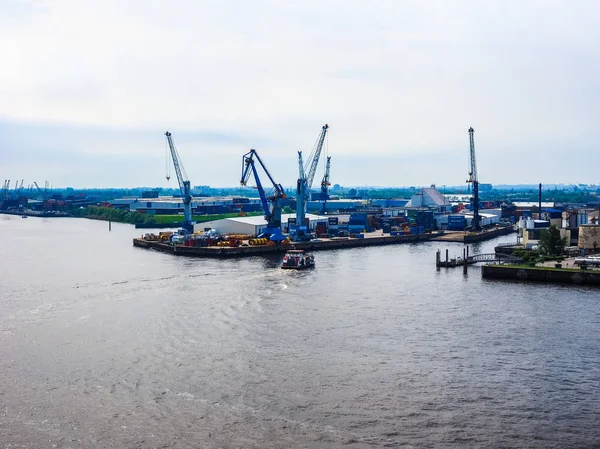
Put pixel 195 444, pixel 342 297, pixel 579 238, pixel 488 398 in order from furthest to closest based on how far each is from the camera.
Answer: pixel 579 238, pixel 342 297, pixel 488 398, pixel 195 444

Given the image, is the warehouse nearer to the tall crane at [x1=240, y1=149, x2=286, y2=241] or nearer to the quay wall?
the tall crane at [x1=240, y1=149, x2=286, y2=241]

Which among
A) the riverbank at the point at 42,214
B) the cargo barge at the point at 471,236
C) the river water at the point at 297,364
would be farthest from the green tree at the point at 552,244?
the riverbank at the point at 42,214

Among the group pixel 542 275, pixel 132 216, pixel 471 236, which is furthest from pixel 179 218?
pixel 542 275

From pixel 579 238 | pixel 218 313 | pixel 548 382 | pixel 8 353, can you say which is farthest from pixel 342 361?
pixel 579 238

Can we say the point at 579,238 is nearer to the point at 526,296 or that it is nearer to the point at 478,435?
the point at 526,296

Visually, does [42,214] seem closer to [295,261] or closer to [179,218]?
[179,218]

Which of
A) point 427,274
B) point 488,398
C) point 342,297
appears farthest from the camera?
point 427,274
